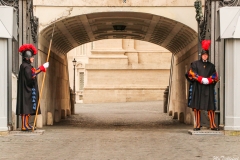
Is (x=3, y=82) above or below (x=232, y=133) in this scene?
above

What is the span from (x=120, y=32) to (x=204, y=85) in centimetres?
1044

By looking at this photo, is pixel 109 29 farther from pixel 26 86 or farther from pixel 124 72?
pixel 124 72

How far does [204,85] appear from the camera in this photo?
1490 centimetres

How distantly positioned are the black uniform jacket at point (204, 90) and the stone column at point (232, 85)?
450 millimetres

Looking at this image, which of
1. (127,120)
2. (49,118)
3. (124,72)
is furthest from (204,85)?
(124,72)

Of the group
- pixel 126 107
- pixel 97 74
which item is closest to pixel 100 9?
pixel 126 107

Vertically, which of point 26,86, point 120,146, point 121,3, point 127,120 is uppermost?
point 121,3

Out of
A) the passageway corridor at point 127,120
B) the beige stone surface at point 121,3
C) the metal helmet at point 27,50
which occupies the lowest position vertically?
the passageway corridor at point 127,120

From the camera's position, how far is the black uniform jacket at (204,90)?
14.9 m

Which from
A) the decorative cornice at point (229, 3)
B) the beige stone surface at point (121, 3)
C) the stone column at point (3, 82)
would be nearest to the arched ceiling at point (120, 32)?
the beige stone surface at point (121, 3)

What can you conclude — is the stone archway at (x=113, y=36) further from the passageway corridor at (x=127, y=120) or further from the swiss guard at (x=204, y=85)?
the swiss guard at (x=204, y=85)

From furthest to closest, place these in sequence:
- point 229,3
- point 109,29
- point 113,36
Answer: point 113,36 < point 109,29 < point 229,3

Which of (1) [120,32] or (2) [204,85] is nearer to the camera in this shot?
(2) [204,85]

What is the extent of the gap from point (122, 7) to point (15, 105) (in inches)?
171
